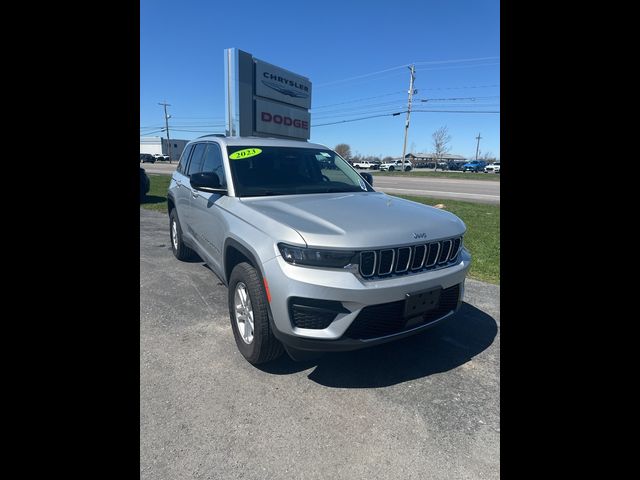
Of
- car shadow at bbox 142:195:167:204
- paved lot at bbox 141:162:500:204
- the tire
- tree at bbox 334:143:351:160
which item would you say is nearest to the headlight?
the tire

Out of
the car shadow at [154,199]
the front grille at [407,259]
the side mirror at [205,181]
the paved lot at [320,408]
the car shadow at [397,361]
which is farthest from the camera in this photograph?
the car shadow at [154,199]

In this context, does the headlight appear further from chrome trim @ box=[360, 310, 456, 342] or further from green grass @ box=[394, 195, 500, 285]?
green grass @ box=[394, 195, 500, 285]

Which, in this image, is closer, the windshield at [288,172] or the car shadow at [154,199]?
the windshield at [288,172]

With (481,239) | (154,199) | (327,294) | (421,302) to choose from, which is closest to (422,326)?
(421,302)

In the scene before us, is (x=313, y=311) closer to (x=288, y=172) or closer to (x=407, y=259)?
(x=407, y=259)

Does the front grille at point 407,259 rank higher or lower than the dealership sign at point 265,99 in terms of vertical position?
lower

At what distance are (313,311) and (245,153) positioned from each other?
216cm

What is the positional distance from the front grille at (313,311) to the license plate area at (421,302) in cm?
46

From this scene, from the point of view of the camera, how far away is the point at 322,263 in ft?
7.26

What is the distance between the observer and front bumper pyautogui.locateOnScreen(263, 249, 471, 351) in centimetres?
214

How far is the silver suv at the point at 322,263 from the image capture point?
2.19 metres

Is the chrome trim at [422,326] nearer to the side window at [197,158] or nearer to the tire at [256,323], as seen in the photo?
the tire at [256,323]

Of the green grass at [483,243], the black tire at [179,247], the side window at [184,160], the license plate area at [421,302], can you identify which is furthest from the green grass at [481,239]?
the side window at [184,160]

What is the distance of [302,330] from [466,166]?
216 ft
